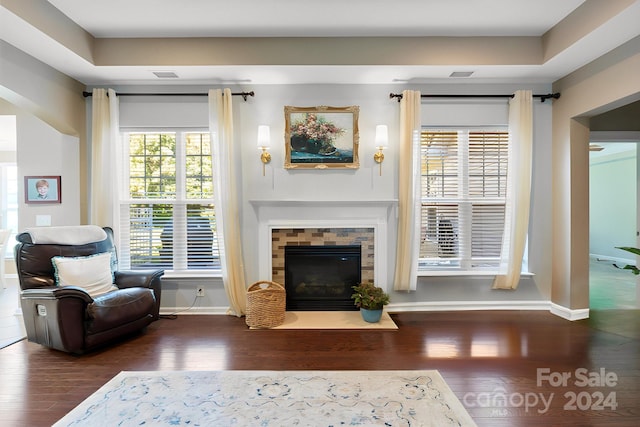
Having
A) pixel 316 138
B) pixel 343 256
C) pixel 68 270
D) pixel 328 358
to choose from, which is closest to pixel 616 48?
pixel 316 138

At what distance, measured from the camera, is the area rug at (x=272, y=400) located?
6.11 feet

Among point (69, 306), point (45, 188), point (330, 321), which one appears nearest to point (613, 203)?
point (330, 321)

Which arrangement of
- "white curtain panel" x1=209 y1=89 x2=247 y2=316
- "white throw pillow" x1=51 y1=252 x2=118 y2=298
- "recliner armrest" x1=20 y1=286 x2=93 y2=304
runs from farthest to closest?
"white curtain panel" x1=209 y1=89 x2=247 y2=316
"white throw pillow" x1=51 y1=252 x2=118 y2=298
"recliner armrest" x1=20 y1=286 x2=93 y2=304

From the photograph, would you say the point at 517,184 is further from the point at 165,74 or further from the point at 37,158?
the point at 37,158

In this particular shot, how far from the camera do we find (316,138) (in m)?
3.73

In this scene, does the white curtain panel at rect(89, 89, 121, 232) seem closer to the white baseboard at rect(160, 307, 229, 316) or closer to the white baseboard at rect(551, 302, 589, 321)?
the white baseboard at rect(160, 307, 229, 316)

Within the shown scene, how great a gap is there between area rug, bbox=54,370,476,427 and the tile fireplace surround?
149 cm

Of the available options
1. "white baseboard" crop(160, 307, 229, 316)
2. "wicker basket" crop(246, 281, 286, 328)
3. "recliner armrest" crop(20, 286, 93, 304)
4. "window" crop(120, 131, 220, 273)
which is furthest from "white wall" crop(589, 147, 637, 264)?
"recliner armrest" crop(20, 286, 93, 304)

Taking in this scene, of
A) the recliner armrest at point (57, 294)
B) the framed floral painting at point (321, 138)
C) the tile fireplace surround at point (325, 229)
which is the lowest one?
the recliner armrest at point (57, 294)

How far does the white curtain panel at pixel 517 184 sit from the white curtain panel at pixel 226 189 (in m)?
3.12

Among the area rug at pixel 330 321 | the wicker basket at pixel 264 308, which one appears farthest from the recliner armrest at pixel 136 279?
the area rug at pixel 330 321

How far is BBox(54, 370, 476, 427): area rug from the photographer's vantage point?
1862mm

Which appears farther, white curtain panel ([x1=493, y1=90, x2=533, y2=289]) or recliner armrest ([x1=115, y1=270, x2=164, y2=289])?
white curtain panel ([x1=493, y1=90, x2=533, y2=289])

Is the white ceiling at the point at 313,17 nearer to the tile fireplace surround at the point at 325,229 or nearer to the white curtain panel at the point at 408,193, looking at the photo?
the white curtain panel at the point at 408,193
